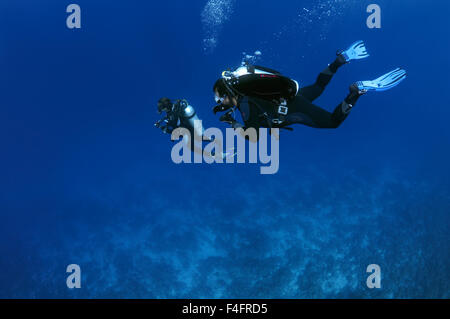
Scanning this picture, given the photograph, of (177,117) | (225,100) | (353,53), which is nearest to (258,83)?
(225,100)

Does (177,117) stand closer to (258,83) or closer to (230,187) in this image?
(258,83)

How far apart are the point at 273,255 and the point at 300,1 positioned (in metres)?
23.7

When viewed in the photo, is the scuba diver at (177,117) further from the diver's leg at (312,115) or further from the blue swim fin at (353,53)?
the blue swim fin at (353,53)

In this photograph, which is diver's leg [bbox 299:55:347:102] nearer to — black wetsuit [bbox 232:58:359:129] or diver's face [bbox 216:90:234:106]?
black wetsuit [bbox 232:58:359:129]

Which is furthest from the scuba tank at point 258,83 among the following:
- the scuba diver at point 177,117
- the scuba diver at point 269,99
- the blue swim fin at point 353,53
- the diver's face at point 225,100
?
the blue swim fin at point 353,53

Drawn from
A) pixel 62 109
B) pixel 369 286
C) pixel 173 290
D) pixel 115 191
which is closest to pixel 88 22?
pixel 62 109

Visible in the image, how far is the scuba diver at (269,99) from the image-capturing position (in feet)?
12.6

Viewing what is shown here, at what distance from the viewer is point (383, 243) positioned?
14969mm

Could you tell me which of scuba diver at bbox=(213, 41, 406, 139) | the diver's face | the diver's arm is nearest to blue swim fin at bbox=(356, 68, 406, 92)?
scuba diver at bbox=(213, 41, 406, 139)

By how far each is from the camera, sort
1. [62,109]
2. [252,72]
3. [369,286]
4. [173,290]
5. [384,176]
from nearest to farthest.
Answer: [252,72] < [369,286] < [173,290] < [384,176] < [62,109]

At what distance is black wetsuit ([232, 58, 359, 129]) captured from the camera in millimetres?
4090

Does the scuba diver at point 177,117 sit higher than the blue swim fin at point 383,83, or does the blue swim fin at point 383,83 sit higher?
the blue swim fin at point 383,83

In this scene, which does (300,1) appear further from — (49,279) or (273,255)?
(49,279)

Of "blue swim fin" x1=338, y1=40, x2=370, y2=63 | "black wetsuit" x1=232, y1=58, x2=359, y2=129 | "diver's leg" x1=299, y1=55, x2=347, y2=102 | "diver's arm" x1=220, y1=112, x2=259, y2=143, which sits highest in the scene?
"blue swim fin" x1=338, y1=40, x2=370, y2=63
